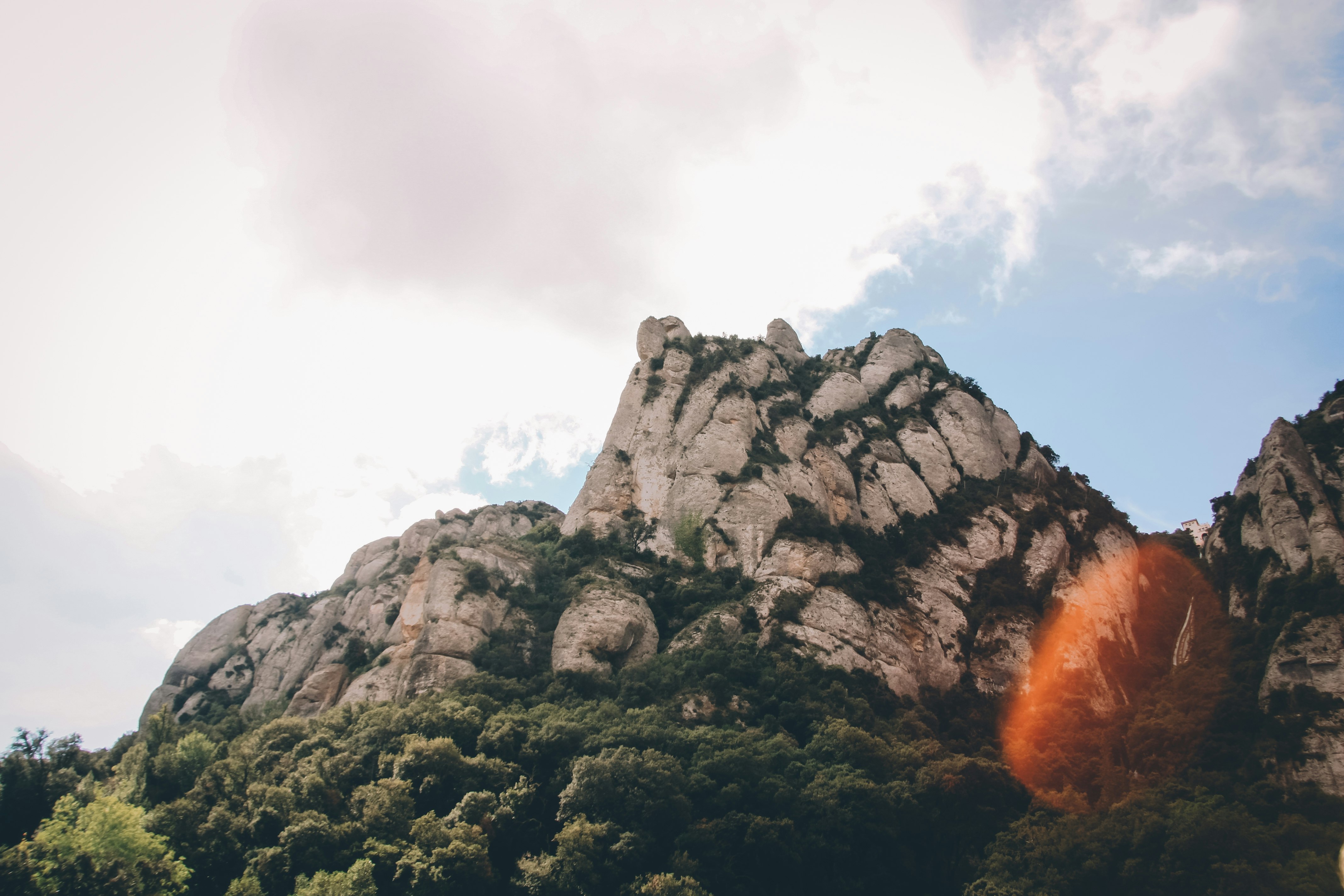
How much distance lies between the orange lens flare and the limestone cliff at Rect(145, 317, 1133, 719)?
2118 mm

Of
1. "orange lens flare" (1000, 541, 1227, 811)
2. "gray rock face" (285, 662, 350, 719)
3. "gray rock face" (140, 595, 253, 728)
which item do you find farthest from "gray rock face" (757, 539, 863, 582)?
"gray rock face" (140, 595, 253, 728)

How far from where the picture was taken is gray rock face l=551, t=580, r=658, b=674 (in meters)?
55.1

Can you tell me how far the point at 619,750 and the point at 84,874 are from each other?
24.2 m

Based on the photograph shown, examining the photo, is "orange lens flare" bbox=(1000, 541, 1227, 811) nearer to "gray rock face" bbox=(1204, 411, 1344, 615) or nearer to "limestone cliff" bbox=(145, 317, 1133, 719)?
"limestone cliff" bbox=(145, 317, 1133, 719)

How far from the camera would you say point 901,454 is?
251 feet

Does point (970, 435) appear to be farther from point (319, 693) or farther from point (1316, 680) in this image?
point (319, 693)

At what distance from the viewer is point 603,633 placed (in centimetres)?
5609

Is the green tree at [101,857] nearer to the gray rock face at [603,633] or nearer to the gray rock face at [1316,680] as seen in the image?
the gray rock face at [603,633]

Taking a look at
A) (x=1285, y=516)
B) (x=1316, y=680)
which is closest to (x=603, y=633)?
(x=1316, y=680)

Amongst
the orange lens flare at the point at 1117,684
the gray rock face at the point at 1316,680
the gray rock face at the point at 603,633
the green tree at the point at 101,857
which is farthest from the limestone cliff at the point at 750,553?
the green tree at the point at 101,857

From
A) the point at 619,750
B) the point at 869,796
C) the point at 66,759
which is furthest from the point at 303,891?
the point at 869,796

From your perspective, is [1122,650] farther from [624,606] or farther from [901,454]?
[624,606]

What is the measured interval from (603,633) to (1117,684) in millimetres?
39217

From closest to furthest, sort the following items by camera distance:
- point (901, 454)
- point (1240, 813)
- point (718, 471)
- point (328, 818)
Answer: point (1240, 813) → point (328, 818) → point (718, 471) → point (901, 454)
